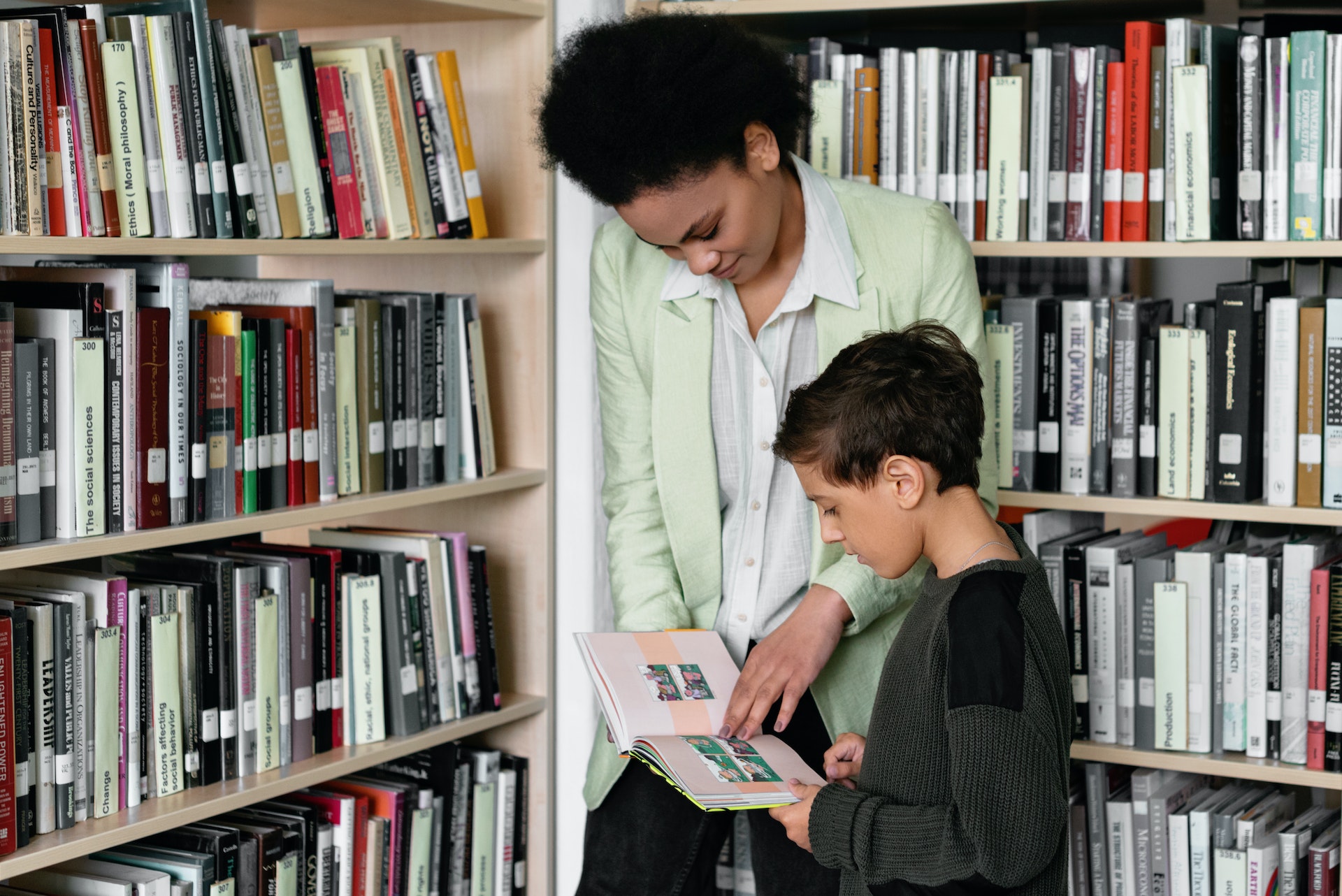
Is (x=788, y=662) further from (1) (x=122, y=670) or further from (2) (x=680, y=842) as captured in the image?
(1) (x=122, y=670)

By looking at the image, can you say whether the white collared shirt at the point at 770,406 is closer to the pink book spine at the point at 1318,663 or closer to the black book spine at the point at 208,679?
the black book spine at the point at 208,679

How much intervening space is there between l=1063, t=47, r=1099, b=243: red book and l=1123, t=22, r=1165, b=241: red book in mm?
48

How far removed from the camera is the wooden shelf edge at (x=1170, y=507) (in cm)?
183

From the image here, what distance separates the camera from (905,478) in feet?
4.30

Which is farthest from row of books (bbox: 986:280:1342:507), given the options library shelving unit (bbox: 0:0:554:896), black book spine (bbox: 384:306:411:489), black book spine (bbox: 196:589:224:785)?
black book spine (bbox: 196:589:224:785)

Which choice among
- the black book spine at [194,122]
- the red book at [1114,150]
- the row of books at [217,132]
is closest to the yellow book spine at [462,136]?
the row of books at [217,132]

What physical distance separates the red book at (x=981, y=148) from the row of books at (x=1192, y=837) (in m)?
0.84

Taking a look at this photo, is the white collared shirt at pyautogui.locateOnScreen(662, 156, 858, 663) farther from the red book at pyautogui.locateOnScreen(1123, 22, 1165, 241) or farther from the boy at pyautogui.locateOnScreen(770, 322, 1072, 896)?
the red book at pyautogui.locateOnScreen(1123, 22, 1165, 241)

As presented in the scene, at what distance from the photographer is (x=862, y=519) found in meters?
1.33

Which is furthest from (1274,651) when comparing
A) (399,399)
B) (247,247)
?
(247,247)

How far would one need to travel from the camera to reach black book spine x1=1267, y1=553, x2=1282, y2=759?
190 cm

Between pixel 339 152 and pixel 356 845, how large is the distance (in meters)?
0.97

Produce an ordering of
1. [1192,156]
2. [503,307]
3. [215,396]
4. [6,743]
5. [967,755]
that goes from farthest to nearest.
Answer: [503,307]
[1192,156]
[215,396]
[6,743]
[967,755]

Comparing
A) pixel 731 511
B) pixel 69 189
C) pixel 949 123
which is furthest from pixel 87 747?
pixel 949 123
